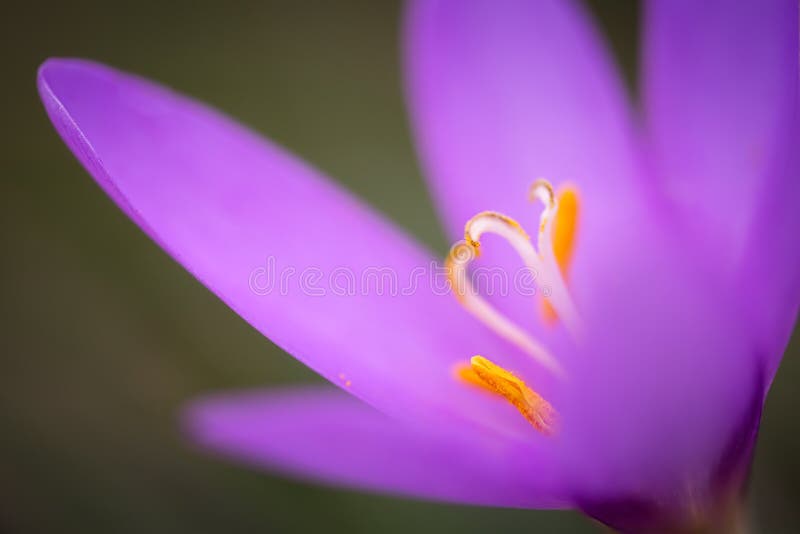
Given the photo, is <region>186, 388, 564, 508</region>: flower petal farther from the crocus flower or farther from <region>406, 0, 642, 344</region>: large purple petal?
<region>406, 0, 642, 344</region>: large purple petal

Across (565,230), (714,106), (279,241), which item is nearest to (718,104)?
(714,106)

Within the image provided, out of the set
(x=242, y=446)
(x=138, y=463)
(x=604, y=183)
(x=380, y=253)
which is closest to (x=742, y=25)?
(x=604, y=183)

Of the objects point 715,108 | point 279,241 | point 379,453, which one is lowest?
point 379,453

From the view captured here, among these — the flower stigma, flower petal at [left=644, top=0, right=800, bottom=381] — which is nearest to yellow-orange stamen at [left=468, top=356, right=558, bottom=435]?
the flower stigma

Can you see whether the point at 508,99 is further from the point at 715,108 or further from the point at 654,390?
the point at 654,390

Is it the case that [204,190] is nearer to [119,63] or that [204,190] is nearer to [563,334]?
[563,334]

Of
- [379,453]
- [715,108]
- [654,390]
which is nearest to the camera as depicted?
[654,390]

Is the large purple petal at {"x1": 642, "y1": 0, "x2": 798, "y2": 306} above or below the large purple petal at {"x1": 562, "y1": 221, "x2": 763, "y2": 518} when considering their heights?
above

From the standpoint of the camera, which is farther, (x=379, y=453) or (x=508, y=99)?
(x=508, y=99)
